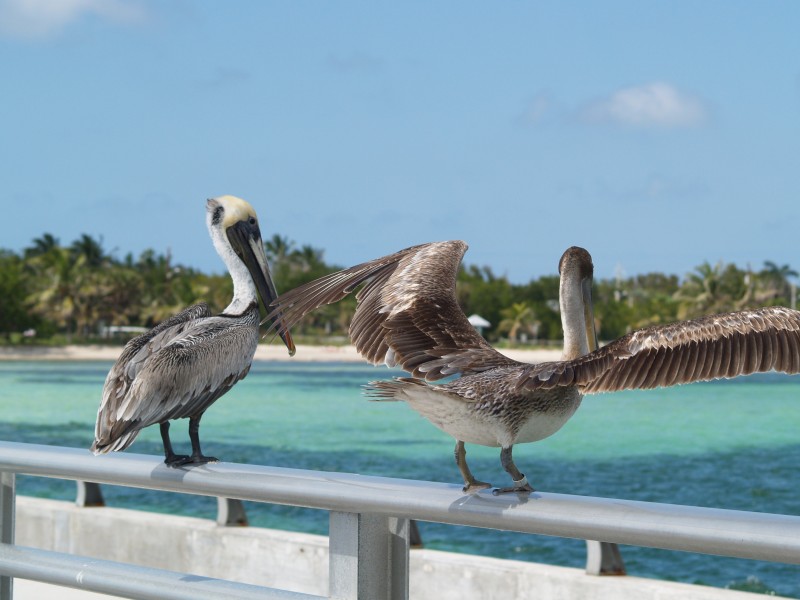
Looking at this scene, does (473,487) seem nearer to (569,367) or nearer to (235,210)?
(569,367)

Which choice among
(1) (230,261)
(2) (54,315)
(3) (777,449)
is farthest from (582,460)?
(2) (54,315)

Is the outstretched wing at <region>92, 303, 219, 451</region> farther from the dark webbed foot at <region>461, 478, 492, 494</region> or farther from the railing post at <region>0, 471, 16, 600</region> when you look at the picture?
the dark webbed foot at <region>461, 478, 492, 494</region>

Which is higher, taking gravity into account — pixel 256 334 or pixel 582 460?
pixel 256 334

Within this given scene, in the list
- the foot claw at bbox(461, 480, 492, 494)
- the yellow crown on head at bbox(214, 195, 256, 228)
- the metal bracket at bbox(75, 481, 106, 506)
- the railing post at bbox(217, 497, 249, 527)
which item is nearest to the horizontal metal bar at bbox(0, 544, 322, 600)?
the foot claw at bbox(461, 480, 492, 494)

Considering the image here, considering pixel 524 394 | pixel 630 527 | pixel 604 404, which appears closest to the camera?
pixel 630 527

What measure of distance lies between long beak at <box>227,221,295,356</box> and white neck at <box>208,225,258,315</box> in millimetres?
18

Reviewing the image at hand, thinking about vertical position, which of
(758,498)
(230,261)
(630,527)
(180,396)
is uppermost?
(230,261)

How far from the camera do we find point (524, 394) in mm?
2480

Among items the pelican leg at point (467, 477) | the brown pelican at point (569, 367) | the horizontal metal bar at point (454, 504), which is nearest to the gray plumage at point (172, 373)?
the horizontal metal bar at point (454, 504)

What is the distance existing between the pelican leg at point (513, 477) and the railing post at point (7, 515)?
1.15 m

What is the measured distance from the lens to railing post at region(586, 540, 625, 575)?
218 inches

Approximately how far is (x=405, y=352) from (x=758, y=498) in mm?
21431

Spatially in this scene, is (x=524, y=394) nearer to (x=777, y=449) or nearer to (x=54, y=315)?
(x=777, y=449)

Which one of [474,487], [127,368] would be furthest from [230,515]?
[474,487]
